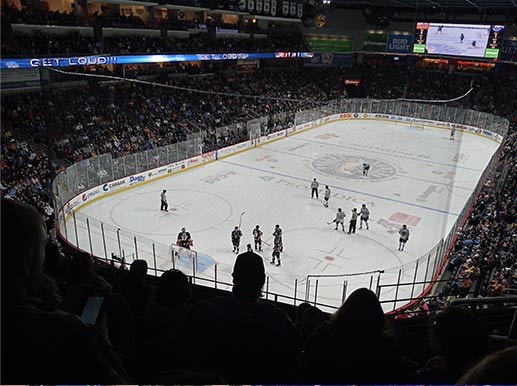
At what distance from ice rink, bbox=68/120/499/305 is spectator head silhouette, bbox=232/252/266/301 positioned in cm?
881

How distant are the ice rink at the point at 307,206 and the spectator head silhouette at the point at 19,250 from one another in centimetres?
1005

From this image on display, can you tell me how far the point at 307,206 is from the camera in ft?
64.5

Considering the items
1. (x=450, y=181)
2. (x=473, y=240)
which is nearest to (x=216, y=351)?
(x=473, y=240)

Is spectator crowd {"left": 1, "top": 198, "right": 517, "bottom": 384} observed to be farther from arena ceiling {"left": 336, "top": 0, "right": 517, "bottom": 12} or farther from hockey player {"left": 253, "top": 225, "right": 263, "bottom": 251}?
arena ceiling {"left": 336, "top": 0, "right": 517, "bottom": 12}

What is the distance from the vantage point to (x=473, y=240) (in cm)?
1395

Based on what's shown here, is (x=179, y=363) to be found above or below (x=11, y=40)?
below

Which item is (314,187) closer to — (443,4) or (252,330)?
(252,330)

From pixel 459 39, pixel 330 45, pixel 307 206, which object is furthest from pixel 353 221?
pixel 330 45

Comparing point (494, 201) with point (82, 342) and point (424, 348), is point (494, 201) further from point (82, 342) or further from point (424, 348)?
point (82, 342)

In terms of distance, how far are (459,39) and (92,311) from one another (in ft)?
152

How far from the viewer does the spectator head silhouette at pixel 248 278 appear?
252 cm

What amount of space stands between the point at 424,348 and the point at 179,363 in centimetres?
344

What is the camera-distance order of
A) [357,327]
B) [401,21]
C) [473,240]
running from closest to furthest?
[357,327]
[473,240]
[401,21]

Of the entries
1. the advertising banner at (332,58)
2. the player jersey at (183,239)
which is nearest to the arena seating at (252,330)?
the player jersey at (183,239)
